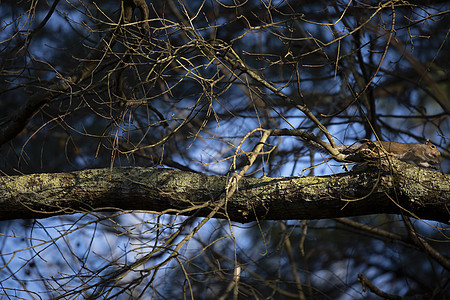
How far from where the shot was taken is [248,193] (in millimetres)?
1837

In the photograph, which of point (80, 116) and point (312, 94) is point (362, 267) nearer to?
point (312, 94)

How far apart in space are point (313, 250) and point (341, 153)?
1.86 meters

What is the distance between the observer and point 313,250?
3.58 m

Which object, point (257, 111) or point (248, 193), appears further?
point (257, 111)

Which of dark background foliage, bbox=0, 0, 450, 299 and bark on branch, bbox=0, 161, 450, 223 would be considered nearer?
bark on branch, bbox=0, 161, 450, 223

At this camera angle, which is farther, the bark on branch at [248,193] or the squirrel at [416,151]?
the squirrel at [416,151]

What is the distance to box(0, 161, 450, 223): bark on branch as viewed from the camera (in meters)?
1.70

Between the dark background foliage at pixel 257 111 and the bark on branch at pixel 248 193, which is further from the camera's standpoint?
the dark background foliage at pixel 257 111

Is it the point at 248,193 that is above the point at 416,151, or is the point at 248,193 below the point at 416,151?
below

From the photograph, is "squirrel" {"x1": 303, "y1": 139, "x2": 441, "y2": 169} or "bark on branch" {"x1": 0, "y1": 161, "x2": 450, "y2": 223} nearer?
"bark on branch" {"x1": 0, "y1": 161, "x2": 450, "y2": 223}

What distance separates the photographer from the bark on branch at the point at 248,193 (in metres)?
→ 1.70

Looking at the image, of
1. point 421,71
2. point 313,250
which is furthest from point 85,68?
point 313,250

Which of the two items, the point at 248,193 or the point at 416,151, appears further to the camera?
the point at 416,151

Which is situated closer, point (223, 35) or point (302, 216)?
point (302, 216)
